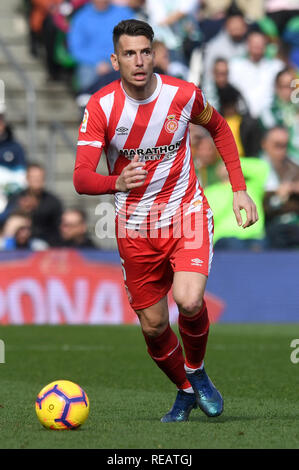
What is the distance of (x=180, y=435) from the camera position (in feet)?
18.6

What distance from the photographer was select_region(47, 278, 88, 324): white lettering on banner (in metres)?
13.7

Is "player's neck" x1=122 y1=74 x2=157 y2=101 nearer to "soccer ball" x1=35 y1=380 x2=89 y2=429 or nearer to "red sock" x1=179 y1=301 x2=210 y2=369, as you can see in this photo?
"red sock" x1=179 y1=301 x2=210 y2=369

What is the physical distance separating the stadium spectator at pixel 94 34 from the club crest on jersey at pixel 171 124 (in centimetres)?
904

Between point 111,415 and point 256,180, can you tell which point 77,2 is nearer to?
point 256,180

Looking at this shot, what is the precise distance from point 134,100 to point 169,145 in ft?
1.14

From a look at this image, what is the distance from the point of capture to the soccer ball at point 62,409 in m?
5.89

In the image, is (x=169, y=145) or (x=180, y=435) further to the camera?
(x=169, y=145)

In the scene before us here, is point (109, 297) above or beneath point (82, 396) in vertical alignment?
beneath

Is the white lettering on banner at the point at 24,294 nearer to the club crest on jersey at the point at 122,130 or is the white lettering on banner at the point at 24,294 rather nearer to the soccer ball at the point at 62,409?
the club crest on jersey at the point at 122,130

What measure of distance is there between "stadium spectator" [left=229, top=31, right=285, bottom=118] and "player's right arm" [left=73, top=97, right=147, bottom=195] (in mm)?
8904

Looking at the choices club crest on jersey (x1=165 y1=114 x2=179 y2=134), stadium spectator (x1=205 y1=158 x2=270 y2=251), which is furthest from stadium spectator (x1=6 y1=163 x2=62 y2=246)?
club crest on jersey (x1=165 y1=114 x2=179 y2=134)
